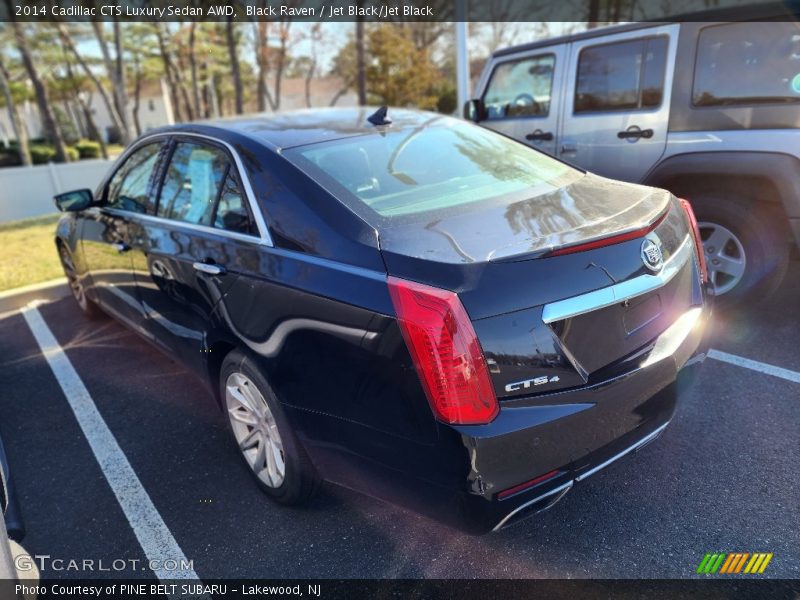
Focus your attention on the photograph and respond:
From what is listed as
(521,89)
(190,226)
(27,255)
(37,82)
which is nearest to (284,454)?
(190,226)

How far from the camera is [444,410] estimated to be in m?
1.81

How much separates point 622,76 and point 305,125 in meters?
2.88

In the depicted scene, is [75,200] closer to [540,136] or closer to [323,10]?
[540,136]

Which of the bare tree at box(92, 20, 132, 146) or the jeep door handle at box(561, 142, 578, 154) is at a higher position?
the bare tree at box(92, 20, 132, 146)

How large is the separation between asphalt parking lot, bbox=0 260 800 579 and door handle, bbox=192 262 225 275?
3.46 feet

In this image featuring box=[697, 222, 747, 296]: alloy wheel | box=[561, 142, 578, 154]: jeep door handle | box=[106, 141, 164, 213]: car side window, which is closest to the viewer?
box=[106, 141, 164, 213]: car side window

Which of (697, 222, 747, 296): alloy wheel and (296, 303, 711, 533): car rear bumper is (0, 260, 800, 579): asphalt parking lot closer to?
(296, 303, 711, 533): car rear bumper

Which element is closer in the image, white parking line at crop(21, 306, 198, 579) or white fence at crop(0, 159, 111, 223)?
white parking line at crop(21, 306, 198, 579)

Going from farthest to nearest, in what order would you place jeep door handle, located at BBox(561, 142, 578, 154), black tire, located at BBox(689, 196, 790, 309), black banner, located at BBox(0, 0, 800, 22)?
black banner, located at BBox(0, 0, 800, 22) < jeep door handle, located at BBox(561, 142, 578, 154) < black tire, located at BBox(689, 196, 790, 309)

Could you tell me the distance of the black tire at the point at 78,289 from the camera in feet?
16.6

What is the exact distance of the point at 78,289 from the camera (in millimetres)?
5211

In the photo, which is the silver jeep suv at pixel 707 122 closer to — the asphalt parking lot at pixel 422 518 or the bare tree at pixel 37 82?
the asphalt parking lot at pixel 422 518

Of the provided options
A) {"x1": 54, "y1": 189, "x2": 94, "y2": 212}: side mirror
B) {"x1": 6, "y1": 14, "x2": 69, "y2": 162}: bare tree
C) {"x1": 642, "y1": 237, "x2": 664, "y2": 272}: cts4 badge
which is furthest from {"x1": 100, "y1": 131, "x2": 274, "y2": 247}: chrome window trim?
{"x1": 6, "y1": 14, "x2": 69, "y2": 162}: bare tree

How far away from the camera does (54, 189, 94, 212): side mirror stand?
424 cm
